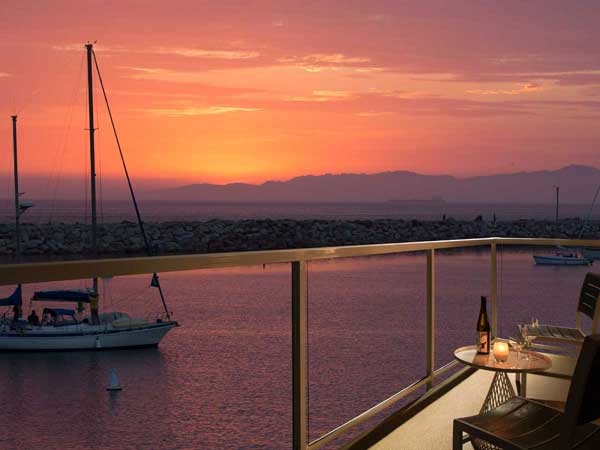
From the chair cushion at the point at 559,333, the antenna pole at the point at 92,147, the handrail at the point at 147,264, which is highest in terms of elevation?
the antenna pole at the point at 92,147

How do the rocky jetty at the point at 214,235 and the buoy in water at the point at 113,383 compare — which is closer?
the buoy in water at the point at 113,383

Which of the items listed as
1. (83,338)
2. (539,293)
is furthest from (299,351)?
(539,293)

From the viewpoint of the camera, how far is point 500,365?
2.73m

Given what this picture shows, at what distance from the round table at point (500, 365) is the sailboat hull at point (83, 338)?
34.0 metres

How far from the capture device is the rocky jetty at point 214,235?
60844mm

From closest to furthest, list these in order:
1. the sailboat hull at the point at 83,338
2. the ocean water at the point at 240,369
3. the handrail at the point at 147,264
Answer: the handrail at the point at 147,264, the ocean water at the point at 240,369, the sailboat hull at the point at 83,338

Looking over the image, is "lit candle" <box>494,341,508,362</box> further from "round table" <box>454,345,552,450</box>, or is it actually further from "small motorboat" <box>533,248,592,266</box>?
"small motorboat" <box>533,248,592,266</box>

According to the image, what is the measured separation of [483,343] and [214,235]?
64117 mm

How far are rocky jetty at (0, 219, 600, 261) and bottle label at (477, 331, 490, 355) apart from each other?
2167 inches

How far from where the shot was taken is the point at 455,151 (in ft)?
188

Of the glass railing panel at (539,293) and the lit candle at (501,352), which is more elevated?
the lit candle at (501,352)

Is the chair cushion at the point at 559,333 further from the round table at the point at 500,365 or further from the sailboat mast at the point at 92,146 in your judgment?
the sailboat mast at the point at 92,146

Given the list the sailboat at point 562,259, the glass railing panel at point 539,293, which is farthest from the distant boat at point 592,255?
the glass railing panel at point 539,293

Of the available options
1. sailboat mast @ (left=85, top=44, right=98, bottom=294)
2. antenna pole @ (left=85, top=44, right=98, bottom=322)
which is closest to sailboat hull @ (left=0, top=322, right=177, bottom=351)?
antenna pole @ (left=85, top=44, right=98, bottom=322)
